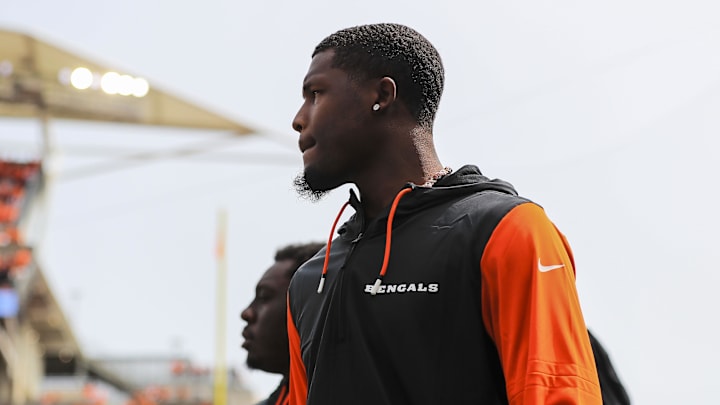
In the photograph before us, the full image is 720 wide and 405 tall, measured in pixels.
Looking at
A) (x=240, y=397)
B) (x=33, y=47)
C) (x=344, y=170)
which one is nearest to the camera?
(x=344, y=170)

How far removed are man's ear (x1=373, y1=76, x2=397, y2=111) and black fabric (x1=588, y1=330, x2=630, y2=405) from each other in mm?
1691

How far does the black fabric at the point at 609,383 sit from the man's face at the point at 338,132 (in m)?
1.67

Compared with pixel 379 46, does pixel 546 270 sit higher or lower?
lower

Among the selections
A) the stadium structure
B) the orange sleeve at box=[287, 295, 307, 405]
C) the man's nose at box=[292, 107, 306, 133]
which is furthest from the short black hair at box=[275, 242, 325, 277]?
the stadium structure

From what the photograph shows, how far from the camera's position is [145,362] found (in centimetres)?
3400

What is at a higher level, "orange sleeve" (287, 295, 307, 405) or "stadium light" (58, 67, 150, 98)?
"stadium light" (58, 67, 150, 98)

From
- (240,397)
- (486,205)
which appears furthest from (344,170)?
(240,397)

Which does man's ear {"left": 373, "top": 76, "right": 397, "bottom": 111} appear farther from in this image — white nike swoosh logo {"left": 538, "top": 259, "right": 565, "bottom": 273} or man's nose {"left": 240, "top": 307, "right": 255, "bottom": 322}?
man's nose {"left": 240, "top": 307, "right": 255, "bottom": 322}

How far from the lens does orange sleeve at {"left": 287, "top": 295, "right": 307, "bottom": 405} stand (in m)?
2.57

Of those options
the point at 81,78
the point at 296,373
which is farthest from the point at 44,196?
the point at 296,373

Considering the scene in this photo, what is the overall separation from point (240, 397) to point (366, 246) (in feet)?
94.6

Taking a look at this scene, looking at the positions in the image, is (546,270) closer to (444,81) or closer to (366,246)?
(366,246)

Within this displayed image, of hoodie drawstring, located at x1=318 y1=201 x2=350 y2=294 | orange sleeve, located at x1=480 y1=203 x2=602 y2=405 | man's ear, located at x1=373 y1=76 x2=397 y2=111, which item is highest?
man's ear, located at x1=373 y1=76 x2=397 y2=111

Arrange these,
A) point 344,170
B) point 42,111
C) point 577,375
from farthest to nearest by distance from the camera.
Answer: point 42,111
point 344,170
point 577,375
